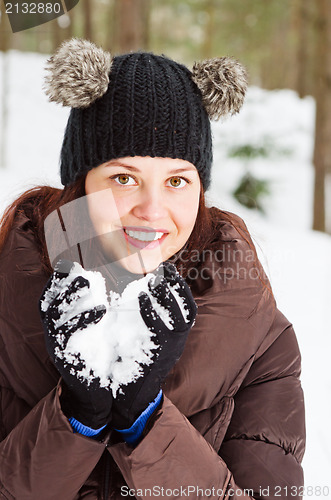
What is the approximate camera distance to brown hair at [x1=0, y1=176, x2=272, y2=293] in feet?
5.11

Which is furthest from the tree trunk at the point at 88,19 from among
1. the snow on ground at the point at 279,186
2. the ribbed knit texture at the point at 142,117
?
the ribbed knit texture at the point at 142,117

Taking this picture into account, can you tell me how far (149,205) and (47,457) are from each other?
27.2 inches

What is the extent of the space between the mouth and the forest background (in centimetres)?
68

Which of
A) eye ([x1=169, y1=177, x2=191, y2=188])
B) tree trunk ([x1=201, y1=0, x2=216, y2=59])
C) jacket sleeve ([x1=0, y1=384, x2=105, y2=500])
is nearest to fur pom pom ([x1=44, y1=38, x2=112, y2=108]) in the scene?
eye ([x1=169, y1=177, x2=191, y2=188])

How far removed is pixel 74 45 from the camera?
1.46 m

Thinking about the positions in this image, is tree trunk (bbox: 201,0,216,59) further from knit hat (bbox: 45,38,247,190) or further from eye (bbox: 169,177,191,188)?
eye (bbox: 169,177,191,188)

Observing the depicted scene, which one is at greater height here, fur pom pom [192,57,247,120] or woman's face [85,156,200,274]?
fur pom pom [192,57,247,120]

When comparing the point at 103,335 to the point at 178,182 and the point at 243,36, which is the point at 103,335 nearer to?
the point at 178,182

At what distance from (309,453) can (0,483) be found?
144cm

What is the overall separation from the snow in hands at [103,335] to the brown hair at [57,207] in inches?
14.7

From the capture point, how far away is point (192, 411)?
4.72ft

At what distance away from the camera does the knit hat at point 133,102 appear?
4.39ft

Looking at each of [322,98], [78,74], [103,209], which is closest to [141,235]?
[103,209]

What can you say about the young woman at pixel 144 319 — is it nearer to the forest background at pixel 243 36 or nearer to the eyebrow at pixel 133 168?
the eyebrow at pixel 133 168
